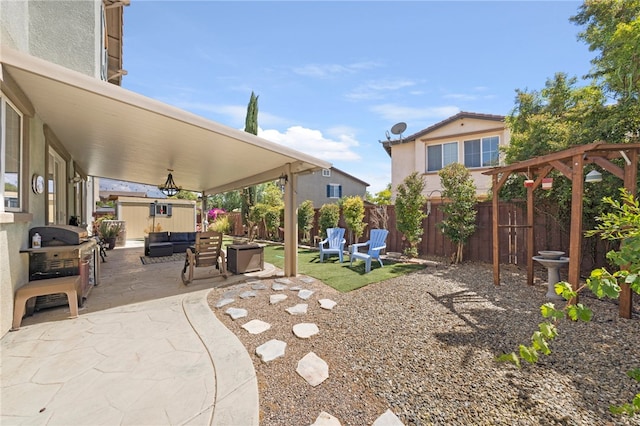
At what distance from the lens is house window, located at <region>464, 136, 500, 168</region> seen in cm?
1044

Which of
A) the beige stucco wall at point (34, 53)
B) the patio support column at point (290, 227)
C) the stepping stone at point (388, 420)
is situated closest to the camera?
the stepping stone at point (388, 420)

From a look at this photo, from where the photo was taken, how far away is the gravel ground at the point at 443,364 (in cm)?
188

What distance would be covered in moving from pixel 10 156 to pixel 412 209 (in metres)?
7.79

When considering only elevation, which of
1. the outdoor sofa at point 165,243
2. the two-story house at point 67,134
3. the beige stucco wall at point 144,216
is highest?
the two-story house at point 67,134

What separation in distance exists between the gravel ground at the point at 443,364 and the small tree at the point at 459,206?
2869 millimetres

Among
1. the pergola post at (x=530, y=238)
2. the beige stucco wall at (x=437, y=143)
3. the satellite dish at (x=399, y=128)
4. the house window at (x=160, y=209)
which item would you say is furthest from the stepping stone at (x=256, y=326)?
the house window at (x=160, y=209)

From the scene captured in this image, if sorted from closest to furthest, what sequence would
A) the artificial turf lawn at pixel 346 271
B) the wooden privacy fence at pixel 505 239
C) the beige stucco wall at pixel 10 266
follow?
1. the beige stucco wall at pixel 10 266
2. the artificial turf lawn at pixel 346 271
3. the wooden privacy fence at pixel 505 239

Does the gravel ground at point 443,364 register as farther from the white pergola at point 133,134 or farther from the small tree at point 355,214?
the small tree at point 355,214

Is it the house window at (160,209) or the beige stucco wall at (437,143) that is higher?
the beige stucco wall at (437,143)

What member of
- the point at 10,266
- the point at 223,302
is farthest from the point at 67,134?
the point at 223,302

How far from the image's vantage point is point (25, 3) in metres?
3.92

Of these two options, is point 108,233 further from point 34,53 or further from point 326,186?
point 326,186

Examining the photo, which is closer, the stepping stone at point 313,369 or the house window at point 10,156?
the stepping stone at point 313,369

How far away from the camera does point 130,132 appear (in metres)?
4.42
